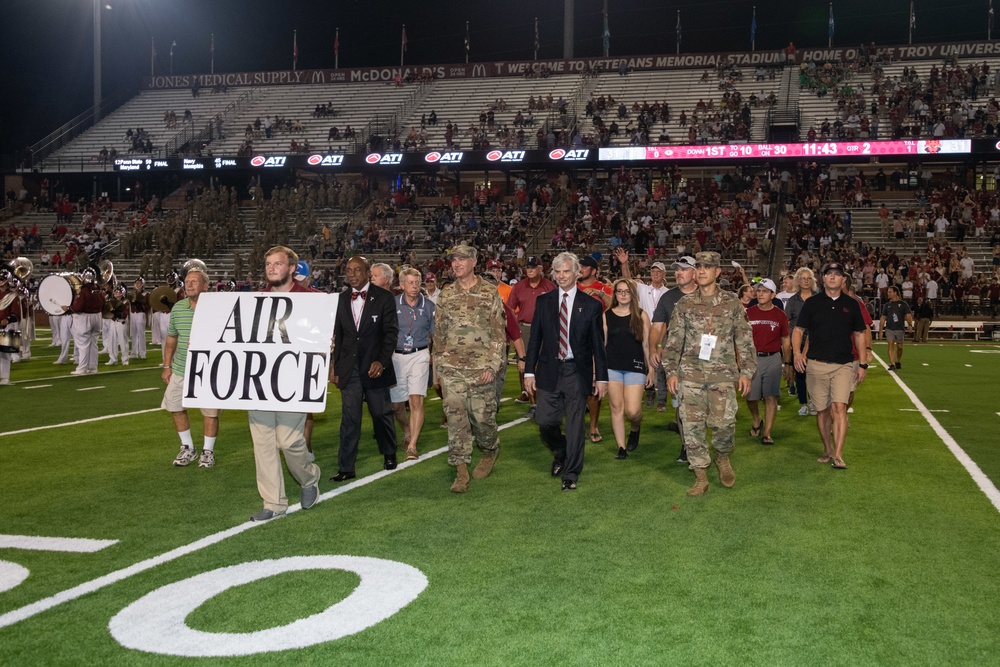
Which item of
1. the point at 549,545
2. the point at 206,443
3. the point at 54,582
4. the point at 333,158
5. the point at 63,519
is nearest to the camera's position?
the point at 54,582

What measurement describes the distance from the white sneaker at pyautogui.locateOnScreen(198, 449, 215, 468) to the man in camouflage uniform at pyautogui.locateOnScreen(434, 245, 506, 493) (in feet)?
8.18

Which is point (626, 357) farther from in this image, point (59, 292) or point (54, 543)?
point (59, 292)

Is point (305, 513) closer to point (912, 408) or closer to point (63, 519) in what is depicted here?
point (63, 519)

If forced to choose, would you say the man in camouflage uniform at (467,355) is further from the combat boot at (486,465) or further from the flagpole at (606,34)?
the flagpole at (606,34)

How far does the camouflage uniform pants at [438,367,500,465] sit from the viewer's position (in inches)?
286

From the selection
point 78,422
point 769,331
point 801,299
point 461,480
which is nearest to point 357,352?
point 461,480

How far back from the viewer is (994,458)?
8.89m

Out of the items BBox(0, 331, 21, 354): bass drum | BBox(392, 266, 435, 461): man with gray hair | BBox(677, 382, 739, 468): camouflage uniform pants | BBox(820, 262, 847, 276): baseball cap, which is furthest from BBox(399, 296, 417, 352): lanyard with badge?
BBox(0, 331, 21, 354): bass drum

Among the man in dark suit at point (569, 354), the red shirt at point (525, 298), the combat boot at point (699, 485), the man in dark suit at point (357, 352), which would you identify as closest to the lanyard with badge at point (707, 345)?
the man in dark suit at point (569, 354)

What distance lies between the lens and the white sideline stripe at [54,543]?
5695 mm

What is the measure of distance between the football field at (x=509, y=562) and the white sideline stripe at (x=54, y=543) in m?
0.02

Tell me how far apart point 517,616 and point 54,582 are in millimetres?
2596

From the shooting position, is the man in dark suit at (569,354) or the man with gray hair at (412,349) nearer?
the man in dark suit at (569,354)

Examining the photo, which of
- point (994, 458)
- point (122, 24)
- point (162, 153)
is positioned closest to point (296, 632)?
point (994, 458)
